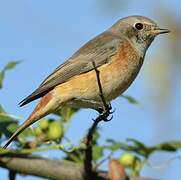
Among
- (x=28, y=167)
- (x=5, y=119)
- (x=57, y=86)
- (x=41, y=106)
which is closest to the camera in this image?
(x=28, y=167)

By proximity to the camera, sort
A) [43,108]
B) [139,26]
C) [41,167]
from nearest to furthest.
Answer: [41,167]
[43,108]
[139,26]

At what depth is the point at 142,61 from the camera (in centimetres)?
442

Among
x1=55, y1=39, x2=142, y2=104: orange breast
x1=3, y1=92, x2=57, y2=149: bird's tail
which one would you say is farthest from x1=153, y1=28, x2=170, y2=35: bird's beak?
x1=3, y1=92, x2=57, y2=149: bird's tail

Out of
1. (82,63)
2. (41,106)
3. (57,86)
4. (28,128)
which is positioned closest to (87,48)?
(82,63)

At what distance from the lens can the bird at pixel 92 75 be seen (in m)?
3.81

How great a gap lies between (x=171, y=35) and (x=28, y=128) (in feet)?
7.67

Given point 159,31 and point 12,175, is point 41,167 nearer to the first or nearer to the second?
point 12,175

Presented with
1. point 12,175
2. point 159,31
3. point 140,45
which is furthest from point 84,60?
point 12,175

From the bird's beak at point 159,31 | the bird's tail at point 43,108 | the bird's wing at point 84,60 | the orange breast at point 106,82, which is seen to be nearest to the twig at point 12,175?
the bird's tail at point 43,108

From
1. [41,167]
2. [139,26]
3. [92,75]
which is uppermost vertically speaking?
[139,26]

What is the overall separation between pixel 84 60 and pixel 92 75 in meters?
0.37

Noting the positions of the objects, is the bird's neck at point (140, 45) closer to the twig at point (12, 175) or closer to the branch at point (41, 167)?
the branch at point (41, 167)

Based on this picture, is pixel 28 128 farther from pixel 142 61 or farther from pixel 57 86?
pixel 142 61

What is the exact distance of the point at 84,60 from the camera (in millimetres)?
4273
